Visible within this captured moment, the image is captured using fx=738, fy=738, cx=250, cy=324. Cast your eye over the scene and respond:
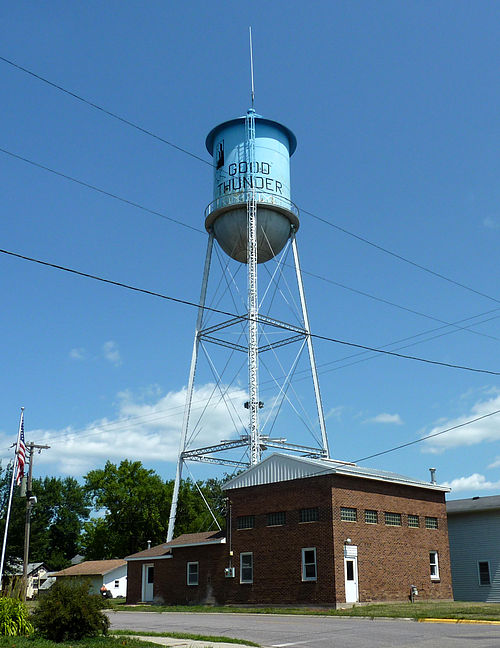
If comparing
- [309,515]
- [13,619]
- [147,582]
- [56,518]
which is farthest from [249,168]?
[56,518]

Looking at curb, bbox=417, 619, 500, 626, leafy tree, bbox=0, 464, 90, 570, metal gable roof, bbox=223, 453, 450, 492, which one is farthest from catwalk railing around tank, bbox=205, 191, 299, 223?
leafy tree, bbox=0, 464, 90, 570

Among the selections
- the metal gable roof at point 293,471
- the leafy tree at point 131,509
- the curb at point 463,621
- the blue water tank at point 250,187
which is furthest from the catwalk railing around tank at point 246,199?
the leafy tree at point 131,509

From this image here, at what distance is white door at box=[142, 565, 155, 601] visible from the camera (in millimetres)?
42156

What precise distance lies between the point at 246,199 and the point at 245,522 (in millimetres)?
16284

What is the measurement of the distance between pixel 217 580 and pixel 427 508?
11.1 m

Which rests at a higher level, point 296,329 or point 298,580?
point 296,329

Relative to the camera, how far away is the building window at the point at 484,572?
3969 centimetres

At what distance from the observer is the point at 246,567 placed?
3494 cm

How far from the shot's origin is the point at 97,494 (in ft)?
228

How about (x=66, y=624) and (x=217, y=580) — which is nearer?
(x=66, y=624)

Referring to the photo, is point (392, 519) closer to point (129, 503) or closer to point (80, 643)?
point (80, 643)

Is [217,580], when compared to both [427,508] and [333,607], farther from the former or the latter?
[427,508]

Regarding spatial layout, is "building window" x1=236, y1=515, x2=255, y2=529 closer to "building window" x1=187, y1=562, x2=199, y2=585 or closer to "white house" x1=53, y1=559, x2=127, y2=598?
"building window" x1=187, y1=562, x2=199, y2=585

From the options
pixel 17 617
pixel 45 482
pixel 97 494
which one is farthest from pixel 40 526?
pixel 17 617
